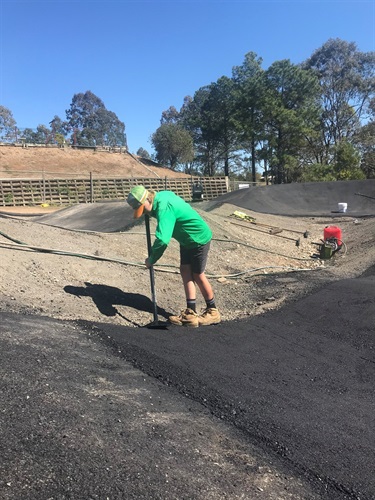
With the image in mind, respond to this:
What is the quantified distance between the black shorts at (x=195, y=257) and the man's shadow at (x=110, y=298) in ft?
2.57

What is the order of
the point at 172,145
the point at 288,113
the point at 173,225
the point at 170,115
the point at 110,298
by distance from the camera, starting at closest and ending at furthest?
the point at 173,225, the point at 110,298, the point at 288,113, the point at 172,145, the point at 170,115

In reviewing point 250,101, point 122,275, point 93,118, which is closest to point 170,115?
point 93,118

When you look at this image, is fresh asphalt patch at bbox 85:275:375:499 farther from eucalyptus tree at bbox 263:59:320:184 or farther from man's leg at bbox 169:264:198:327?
eucalyptus tree at bbox 263:59:320:184

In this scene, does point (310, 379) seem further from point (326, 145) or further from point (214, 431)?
point (326, 145)

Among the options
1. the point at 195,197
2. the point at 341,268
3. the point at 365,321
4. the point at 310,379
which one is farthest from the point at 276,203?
the point at 310,379

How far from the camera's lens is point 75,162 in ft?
165

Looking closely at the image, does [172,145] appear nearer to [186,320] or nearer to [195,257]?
[195,257]

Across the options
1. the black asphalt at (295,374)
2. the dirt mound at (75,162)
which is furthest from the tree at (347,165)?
the black asphalt at (295,374)

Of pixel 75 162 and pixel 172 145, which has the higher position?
pixel 172 145

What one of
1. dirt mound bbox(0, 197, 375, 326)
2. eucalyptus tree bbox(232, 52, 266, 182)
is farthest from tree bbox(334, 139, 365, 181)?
dirt mound bbox(0, 197, 375, 326)

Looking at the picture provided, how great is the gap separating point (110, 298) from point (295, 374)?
2.55 metres

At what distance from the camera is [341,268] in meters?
9.31

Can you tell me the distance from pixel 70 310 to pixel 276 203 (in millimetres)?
23179

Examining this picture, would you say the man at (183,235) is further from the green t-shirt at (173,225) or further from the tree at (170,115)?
the tree at (170,115)
